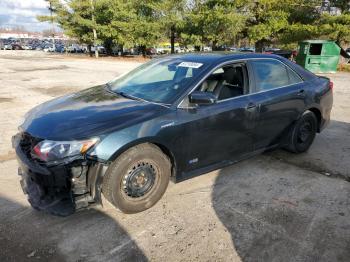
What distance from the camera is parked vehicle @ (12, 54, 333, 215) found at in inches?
120

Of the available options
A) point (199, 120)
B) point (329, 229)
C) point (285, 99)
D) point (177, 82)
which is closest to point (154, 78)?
point (177, 82)

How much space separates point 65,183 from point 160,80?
5.76ft

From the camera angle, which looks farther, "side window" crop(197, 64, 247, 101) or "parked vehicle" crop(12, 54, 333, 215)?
"side window" crop(197, 64, 247, 101)

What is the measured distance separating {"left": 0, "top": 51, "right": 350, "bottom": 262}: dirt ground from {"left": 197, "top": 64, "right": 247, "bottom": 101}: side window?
113 centimetres

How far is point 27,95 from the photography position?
33.4ft

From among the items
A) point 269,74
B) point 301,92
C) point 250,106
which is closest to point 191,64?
point 250,106

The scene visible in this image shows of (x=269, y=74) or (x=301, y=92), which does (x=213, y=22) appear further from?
(x=269, y=74)

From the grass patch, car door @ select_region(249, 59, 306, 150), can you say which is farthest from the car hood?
the grass patch

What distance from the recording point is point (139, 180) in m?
3.39

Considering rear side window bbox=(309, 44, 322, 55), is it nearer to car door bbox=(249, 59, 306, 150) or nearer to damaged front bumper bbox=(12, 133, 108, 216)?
car door bbox=(249, 59, 306, 150)

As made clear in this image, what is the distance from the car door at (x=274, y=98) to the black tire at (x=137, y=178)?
1497mm

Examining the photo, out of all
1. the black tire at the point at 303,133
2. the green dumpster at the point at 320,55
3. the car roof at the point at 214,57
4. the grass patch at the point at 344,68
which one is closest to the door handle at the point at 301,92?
the black tire at the point at 303,133

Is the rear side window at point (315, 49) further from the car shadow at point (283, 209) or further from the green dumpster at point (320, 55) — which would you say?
the car shadow at point (283, 209)

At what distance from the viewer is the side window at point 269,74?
14.1 feet
